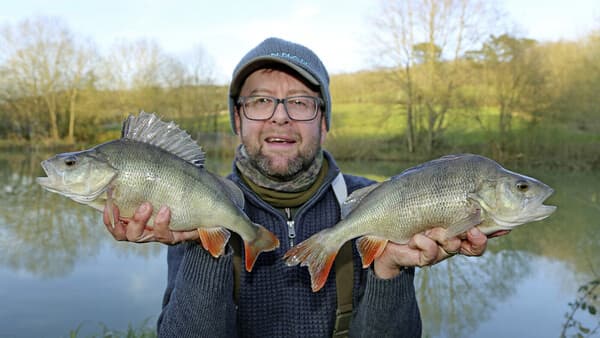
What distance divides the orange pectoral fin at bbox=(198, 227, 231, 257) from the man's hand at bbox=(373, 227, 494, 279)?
0.84 meters

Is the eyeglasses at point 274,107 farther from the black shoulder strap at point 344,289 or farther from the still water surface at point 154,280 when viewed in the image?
the still water surface at point 154,280

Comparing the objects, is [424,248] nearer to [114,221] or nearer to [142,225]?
[142,225]

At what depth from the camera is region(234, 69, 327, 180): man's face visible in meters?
2.77

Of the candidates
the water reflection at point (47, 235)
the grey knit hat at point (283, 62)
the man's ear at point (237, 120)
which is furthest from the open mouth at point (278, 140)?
the water reflection at point (47, 235)

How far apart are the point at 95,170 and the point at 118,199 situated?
0.59ft

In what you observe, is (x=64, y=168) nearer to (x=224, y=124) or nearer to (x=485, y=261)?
(x=485, y=261)

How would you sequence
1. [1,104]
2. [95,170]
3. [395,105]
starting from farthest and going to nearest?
[1,104]
[395,105]
[95,170]

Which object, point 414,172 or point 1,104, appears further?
→ point 1,104

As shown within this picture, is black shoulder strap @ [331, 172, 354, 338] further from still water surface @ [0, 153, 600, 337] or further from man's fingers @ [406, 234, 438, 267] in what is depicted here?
still water surface @ [0, 153, 600, 337]

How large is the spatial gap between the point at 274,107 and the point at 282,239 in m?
0.83

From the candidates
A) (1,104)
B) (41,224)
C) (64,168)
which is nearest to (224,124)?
(1,104)

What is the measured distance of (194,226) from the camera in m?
2.18

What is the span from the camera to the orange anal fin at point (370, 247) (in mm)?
2242

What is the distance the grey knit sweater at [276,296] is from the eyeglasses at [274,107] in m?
0.45
